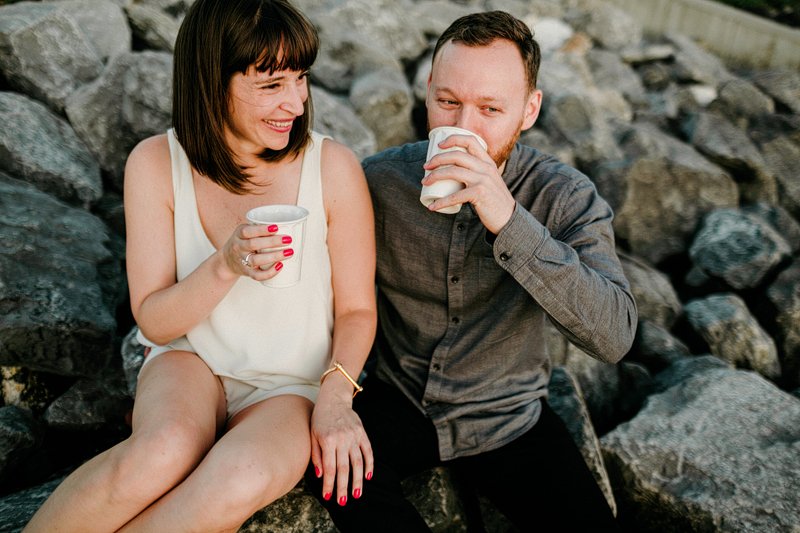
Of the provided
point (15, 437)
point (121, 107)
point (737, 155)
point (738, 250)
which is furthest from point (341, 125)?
point (737, 155)

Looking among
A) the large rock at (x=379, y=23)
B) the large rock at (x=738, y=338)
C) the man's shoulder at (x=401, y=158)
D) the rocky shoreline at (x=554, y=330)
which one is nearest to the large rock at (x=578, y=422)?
the rocky shoreline at (x=554, y=330)

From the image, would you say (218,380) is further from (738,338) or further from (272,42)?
(738,338)

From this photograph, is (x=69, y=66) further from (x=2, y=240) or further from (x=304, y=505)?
(x=304, y=505)

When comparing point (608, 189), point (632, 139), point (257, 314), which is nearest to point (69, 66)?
point (257, 314)

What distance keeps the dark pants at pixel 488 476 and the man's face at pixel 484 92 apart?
1.03m

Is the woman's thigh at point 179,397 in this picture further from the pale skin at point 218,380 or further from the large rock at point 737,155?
the large rock at point 737,155

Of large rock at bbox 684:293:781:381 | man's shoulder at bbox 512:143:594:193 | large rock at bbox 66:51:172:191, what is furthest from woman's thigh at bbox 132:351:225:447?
large rock at bbox 684:293:781:381

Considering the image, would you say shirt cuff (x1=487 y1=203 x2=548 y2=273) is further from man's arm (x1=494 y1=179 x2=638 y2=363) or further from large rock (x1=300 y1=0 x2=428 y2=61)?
large rock (x1=300 y1=0 x2=428 y2=61)

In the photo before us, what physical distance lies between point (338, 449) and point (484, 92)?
1288 millimetres

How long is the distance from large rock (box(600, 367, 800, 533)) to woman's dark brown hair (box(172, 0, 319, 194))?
2000mm

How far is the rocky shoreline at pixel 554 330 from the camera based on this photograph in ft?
8.93

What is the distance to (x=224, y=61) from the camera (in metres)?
2.20

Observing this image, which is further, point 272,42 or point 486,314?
point 486,314

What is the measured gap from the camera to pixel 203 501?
5.90 ft
